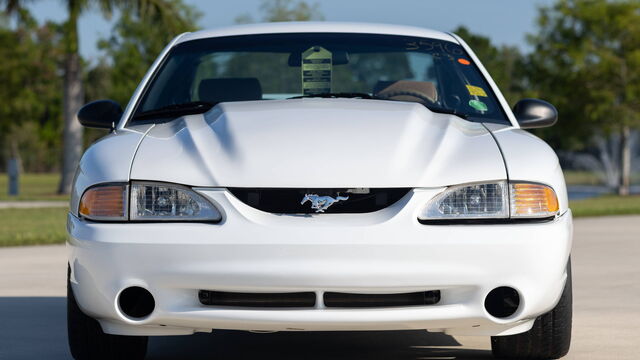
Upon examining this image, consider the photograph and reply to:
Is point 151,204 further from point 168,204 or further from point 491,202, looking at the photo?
point 491,202

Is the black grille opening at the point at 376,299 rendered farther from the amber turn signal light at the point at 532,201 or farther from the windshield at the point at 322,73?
the windshield at the point at 322,73

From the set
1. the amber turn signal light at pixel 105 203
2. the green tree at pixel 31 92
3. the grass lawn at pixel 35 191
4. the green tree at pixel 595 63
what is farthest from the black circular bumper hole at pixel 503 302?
the green tree at pixel 31 92

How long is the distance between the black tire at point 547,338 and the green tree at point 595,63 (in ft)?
117

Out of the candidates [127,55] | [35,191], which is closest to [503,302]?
[35,191]

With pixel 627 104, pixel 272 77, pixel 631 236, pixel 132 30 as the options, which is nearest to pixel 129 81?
pixel 132 30

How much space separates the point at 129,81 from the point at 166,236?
55.5 m

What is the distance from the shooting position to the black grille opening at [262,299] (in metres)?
3.99

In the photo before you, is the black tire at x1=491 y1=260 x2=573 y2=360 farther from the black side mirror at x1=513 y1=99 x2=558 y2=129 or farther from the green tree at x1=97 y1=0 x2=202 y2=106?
the green tree at x1=97 y1=0 x2=202 y2=106

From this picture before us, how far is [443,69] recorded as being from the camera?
233 inches

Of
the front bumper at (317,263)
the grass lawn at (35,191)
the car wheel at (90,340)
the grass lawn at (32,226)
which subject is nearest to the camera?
the front bumper at (317,263)

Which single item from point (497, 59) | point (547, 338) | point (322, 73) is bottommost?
→ point (497, 59)

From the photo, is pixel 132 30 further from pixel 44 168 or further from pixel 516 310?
pixel 516 310

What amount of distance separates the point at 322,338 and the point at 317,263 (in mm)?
1753

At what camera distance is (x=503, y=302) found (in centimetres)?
411
